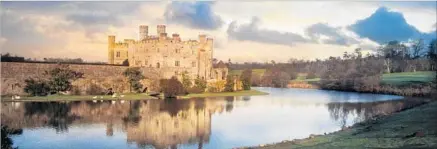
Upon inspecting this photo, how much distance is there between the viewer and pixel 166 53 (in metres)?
46.8

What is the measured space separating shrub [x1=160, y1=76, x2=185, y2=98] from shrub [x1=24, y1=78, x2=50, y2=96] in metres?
8.84

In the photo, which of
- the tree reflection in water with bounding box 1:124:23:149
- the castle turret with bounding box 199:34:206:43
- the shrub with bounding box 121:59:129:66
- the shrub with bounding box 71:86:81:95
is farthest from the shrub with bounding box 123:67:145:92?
the tree reflection in water with bounding box 1:124:23:149

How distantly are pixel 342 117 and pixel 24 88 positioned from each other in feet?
69.9

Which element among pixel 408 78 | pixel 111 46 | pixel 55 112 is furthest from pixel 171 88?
pixel 408 78

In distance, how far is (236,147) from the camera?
49.6 feet

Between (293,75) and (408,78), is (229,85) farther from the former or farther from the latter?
(293,75)

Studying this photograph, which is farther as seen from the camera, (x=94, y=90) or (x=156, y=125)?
(x=94, y=90)

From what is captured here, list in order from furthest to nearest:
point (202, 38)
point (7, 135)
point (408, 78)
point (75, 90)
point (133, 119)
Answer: point (408, 78) < point (202, 38) < point (75, 90) < point (133, 119) < point (7, 135)

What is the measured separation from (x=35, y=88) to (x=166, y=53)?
49.1 feet

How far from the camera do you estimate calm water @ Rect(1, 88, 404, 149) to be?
52.5 ft

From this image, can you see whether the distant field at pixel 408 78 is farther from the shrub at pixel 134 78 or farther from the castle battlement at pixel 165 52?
the shrub at pixel 134 78

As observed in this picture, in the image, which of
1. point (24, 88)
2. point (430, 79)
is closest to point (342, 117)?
point (24, 88)

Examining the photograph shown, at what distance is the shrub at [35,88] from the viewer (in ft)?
112

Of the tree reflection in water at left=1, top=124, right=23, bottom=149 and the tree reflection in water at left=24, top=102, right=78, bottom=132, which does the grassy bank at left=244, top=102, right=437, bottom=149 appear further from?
the tree reflection in water at left=24, top=102, right=78, bottom=132
